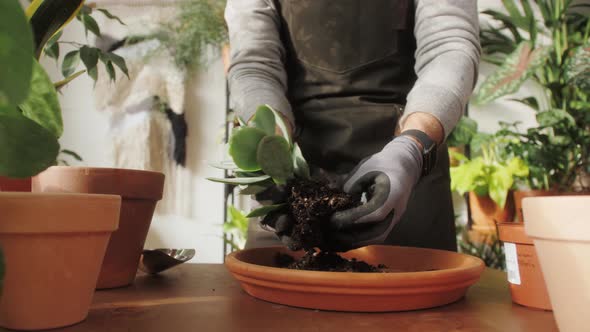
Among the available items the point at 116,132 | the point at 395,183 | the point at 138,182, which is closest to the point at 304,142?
the point at 395,183

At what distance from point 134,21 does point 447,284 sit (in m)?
2.39

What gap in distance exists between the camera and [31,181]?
520mm

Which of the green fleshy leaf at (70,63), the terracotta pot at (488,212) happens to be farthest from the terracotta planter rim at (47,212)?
the terracotta pot at (488,212)

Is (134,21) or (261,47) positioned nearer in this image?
(261,47)

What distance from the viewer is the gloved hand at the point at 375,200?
52cm

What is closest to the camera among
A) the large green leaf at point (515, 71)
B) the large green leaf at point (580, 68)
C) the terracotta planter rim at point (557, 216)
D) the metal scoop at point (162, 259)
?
the terracotta planter rim at point (557, 216)

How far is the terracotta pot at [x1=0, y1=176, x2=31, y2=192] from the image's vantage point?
51 cm

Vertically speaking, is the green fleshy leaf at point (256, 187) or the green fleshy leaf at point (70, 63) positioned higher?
the green fleshy leaf at point (70, 63)

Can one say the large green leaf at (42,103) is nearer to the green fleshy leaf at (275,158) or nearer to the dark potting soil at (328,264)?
the green fleshy leaf at (275,158)

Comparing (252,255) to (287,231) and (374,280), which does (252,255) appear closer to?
(287,231)

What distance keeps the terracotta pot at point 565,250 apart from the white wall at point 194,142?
6.95 feet

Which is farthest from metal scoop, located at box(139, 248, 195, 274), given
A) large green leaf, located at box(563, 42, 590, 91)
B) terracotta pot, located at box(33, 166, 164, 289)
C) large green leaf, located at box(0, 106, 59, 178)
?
large green leaf, located at box(563, 42, 590, 91)

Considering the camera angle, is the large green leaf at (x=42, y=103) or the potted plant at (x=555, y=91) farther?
the potted plant at (x=555, y=91)

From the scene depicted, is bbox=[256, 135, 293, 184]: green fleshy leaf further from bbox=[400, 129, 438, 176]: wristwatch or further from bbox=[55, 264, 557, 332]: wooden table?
bbox=[400, 129, 438, 176]: wristwatch
